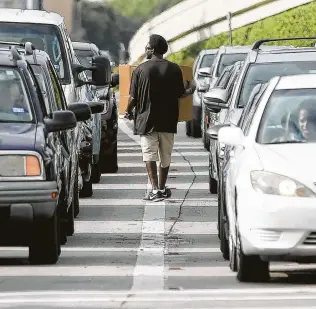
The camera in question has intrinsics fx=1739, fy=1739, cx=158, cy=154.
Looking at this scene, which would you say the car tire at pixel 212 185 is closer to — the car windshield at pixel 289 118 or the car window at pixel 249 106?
the car window at pixel 249 106

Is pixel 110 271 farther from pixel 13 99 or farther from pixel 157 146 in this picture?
pixel 157 146

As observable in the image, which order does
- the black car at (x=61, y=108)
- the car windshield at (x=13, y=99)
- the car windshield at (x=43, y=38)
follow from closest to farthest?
the car windshield at (x=13, y=99), the black car at (x=61, y=108), the car windshield at (x=43, y=38)

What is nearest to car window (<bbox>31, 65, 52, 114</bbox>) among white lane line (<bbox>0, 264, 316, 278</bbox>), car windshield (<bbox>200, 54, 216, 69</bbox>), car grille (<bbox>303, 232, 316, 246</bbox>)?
white lane line (<bbox>0, 264, 316, 278</bbox>)

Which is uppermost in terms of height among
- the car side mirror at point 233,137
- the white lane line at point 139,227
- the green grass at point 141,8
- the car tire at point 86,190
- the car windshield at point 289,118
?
the car windshield at point 289,118

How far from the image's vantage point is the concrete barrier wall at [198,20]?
71.9m

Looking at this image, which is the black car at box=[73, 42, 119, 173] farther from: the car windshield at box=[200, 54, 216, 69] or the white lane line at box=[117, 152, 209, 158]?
the car windshield at box=[200, 54, 216, 69]

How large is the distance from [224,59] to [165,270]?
17.6 m

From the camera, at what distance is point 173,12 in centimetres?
7631

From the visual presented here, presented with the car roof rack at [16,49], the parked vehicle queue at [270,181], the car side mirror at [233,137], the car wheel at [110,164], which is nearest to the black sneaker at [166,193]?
the car wheel at [110,164]

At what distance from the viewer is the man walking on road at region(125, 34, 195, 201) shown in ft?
63.1

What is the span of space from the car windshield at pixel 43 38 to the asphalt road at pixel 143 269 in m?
1.56

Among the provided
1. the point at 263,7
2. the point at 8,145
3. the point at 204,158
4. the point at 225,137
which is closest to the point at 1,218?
the point at 8,145

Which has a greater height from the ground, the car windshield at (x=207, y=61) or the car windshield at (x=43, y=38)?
the car windshield at (x=43, y=38)

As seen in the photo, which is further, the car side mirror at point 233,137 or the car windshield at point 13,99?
the car windshield at point 13,99
